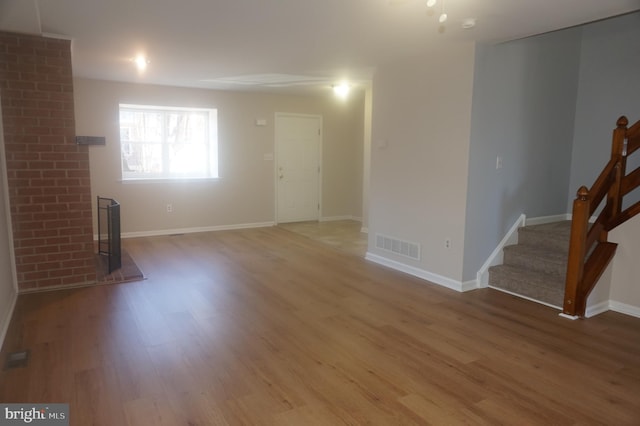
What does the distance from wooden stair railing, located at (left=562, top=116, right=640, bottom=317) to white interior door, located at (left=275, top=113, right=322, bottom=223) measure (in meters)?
5.21

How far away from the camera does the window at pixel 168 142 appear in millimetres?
6703

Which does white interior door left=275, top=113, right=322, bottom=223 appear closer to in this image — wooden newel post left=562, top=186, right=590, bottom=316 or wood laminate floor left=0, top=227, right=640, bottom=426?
wood laminate floor left=0, top=227, right=640, bottom=426

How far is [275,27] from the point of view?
3559 mm

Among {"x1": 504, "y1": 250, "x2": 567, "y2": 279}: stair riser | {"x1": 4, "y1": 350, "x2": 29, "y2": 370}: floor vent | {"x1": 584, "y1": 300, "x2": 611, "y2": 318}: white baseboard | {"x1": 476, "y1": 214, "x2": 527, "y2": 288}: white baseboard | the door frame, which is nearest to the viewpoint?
{"x1": 4, "y1": 350, "x2": 29, "y2": 370}: floor vent

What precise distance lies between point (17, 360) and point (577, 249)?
14.0 ft

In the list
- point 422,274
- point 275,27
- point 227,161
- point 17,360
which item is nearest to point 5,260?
point 17,360

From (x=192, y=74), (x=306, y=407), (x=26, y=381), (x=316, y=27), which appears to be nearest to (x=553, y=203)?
(x=316, y=27)

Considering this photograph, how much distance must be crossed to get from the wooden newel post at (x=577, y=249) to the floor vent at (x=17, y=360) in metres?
4.16

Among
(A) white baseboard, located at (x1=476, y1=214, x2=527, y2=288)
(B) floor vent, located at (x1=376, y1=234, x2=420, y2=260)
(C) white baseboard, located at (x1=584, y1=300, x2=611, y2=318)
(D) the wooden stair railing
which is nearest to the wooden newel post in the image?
(D) the wooden stair railing

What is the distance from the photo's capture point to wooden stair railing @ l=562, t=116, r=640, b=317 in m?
3.58

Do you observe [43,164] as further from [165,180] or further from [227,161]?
[227,161]

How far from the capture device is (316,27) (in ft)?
11.6

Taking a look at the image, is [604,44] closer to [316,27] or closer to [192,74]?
[316,27]

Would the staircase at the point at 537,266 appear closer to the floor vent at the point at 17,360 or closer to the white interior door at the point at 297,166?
the floor vent at the point at 17,360
